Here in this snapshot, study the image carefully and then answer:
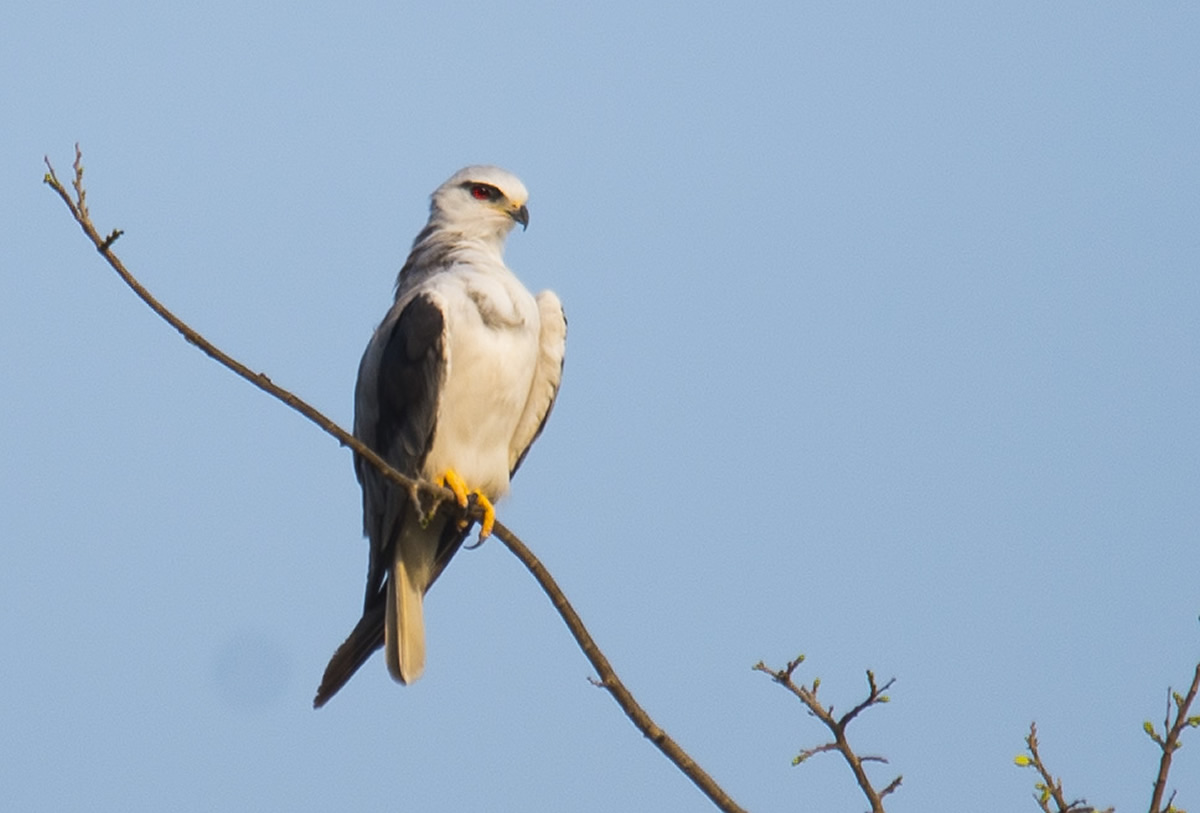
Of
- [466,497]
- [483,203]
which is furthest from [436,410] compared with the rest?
[483,203]

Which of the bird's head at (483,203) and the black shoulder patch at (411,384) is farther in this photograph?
the bird's head at (483,203)

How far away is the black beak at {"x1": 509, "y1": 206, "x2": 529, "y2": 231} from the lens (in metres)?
6.66

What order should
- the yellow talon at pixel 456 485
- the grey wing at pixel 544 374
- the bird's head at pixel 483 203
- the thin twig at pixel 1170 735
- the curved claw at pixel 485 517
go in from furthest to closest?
the bird's head at pixel 483 203 → the grey wing at pixel 544 374 → the yellow talon at pixel 456 485 → the curved claw at pixel 485 517 → the thin twig at pixel 1170 735

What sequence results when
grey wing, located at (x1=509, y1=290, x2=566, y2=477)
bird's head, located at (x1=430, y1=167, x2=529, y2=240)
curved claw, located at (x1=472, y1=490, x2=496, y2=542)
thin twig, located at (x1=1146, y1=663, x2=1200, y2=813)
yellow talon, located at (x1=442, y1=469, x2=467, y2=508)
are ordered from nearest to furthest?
1. thin twig, located at (x1=1146, y1=663, x2=1200, y2=813)
2. curved claw, located at (x1=472, y1=490, x2=496, y2=542)
3. yellow talon, located at (x1=442, y1=469, x2=467, y2=508)
4. grey wing, located at (x1=509, y1=290, x2=566, y2=477)
5. bird's head, located at (x1=430, y1=167, x2=529, y2=240)

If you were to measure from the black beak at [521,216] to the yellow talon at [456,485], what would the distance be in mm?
1394

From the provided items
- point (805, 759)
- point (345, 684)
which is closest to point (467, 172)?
point (345, 684)

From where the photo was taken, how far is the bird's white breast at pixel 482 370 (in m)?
5.67

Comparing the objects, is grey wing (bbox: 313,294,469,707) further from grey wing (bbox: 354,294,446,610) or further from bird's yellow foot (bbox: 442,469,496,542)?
bird's yellow foot (bbox: 442,469,496,542)

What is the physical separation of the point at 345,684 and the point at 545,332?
165 centimetres

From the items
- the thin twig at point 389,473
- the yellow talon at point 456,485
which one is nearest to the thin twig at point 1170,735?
the thin twig at point 389,473

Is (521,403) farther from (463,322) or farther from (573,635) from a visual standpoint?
(573,635)

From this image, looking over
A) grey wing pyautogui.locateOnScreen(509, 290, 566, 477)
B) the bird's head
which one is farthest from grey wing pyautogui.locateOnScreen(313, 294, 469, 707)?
the bird's head

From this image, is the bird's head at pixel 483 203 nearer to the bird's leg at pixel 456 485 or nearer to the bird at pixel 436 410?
the bird at pixel 436 410

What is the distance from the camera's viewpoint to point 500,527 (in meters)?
4.36
